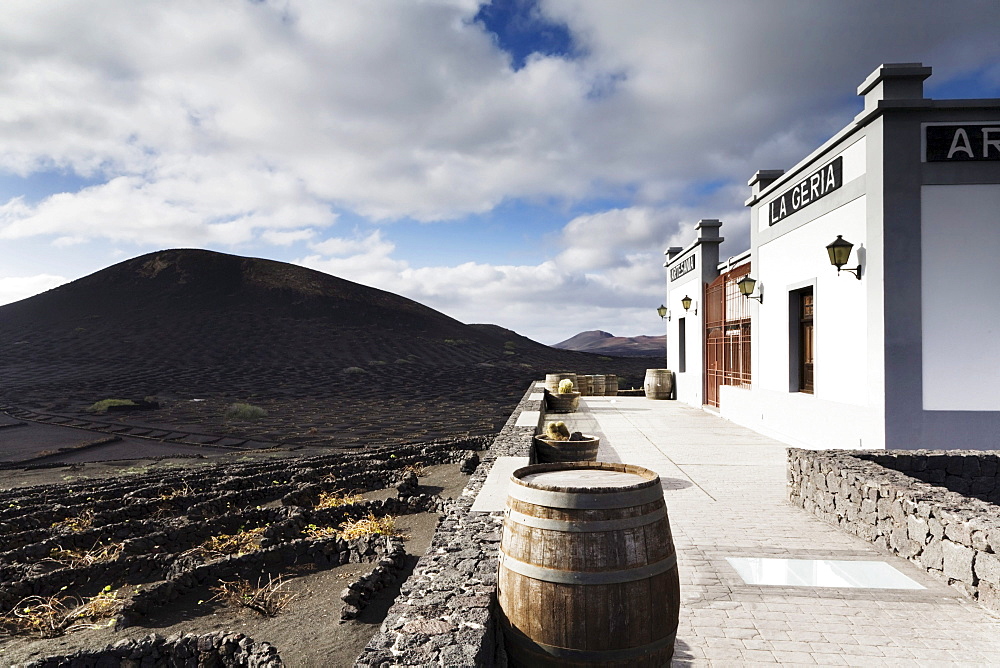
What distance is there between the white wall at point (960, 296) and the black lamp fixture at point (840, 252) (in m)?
0.81

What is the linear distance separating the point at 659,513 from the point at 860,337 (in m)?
6.83

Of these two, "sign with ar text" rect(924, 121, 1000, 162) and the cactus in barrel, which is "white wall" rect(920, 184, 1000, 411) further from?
the cactus in barrel

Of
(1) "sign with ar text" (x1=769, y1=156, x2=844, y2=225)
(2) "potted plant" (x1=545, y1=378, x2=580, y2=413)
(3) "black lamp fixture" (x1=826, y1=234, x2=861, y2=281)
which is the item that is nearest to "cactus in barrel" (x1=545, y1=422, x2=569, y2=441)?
(3) "black lamp fixture" (x1=826, y1=234, x2=861, y2=281)

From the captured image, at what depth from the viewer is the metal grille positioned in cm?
1359

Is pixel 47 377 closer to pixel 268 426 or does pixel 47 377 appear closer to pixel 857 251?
pixel 268 426

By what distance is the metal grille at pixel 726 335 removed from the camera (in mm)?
13586

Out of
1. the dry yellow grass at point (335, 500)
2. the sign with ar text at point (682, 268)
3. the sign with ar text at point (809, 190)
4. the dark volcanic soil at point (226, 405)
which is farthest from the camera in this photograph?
the sign with ar text at point (682, 268)

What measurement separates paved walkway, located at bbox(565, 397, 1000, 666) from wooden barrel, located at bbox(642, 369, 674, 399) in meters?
11.6

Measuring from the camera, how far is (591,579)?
7.65 feet

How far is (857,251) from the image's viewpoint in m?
7.89

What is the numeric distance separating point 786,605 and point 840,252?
578 centimetres

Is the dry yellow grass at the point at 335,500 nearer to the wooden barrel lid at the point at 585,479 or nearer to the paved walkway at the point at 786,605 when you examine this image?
the paved walkway at the point at 786,605

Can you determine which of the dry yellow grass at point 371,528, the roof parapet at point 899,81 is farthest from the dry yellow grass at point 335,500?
the roof parapet at point 899,81

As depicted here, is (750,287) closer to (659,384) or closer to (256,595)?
(659,384)
